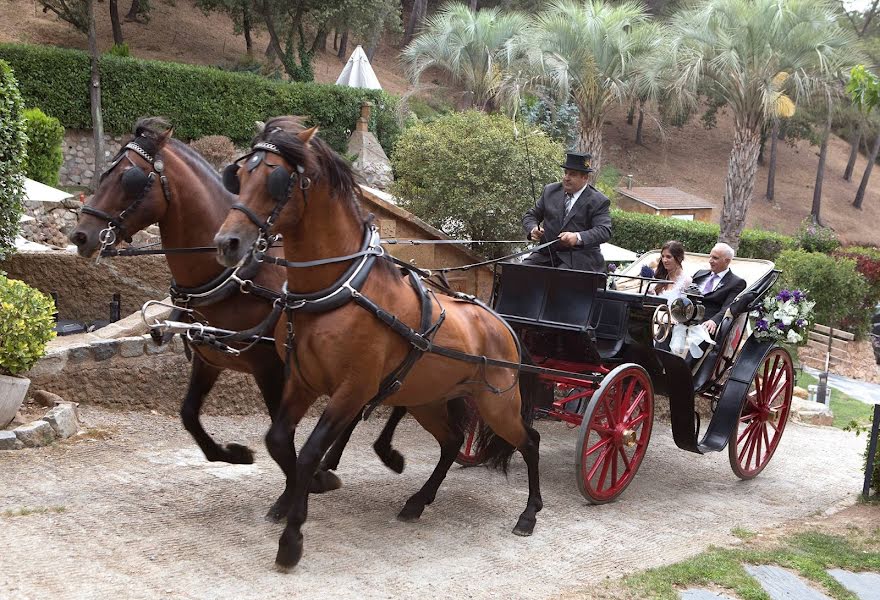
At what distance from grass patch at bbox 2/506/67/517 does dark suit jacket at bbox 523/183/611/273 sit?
13.4 ft

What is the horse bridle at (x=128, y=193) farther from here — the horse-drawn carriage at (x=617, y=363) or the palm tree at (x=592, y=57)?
the palm tree at (x=592, y=57)

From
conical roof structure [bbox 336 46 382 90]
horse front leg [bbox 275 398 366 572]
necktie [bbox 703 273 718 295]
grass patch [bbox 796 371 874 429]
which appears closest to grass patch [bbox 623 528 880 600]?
horse front leg [bbox 275 398 366 572]

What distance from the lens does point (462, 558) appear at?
5516 millimetres

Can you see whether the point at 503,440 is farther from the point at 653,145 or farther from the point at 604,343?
the point at 653,145

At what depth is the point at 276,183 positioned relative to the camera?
462 cm

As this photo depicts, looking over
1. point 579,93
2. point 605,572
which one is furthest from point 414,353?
point 579,93

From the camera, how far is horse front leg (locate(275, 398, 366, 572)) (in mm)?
4926

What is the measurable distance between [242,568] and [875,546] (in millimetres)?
4486

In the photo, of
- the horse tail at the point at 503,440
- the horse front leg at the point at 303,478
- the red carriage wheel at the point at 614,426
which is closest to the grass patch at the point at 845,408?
the red carriage wheel at the point at 614,426

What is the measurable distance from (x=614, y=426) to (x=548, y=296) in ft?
3.76

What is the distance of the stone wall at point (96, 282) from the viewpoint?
977cm

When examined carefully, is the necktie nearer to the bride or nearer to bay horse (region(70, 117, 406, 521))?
the bride

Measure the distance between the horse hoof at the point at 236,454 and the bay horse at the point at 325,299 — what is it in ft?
3.83

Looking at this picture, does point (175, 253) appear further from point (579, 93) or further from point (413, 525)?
point (579, 93)
